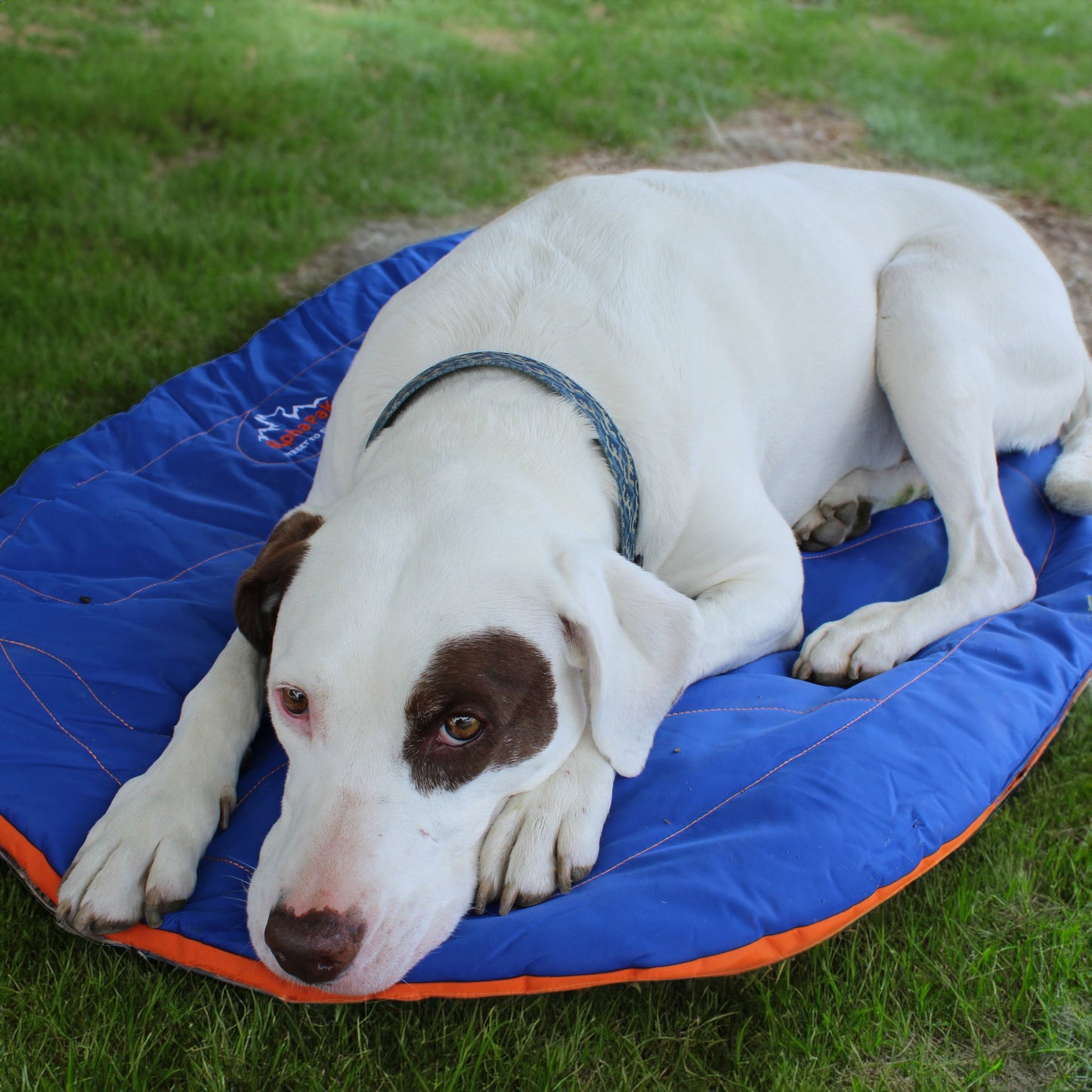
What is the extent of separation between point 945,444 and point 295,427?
211cm

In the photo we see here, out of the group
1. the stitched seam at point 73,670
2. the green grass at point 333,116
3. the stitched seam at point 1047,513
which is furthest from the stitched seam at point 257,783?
the stitched seam at point 1047,513

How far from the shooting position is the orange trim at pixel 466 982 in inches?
73.1

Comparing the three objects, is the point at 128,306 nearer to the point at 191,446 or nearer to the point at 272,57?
the point at 191,446

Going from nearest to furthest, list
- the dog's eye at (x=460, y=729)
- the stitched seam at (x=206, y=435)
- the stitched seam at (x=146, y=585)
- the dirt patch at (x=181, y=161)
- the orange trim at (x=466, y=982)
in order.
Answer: the dog's eye at (x=460, y=729) < the orange trim at (x=466, y=982) < the stitched seam at (x=146, y=585) < the stitched seam at (x=206, y=435) < the dirt patch at (x=181, y=161)

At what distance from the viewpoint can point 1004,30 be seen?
29.2ft

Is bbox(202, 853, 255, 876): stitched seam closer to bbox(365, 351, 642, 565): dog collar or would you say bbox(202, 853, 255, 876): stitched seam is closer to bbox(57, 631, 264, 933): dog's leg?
bbox(57, 631, 264, 933): dog's leg

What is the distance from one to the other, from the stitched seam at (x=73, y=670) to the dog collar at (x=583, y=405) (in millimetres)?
929

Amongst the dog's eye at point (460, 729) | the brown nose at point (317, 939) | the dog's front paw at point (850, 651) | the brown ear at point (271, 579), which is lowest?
the dog's front paw at point (850, 651)

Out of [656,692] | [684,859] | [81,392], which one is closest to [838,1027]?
[684,859]

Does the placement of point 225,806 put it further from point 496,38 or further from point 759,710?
point 496,38

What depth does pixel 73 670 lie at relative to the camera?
8.30 ft

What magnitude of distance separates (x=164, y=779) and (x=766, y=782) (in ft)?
3.95

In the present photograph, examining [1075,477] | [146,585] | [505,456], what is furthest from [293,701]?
[1075,477]

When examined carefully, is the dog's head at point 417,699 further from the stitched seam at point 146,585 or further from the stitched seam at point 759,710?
the stitched seam at point 146,585
